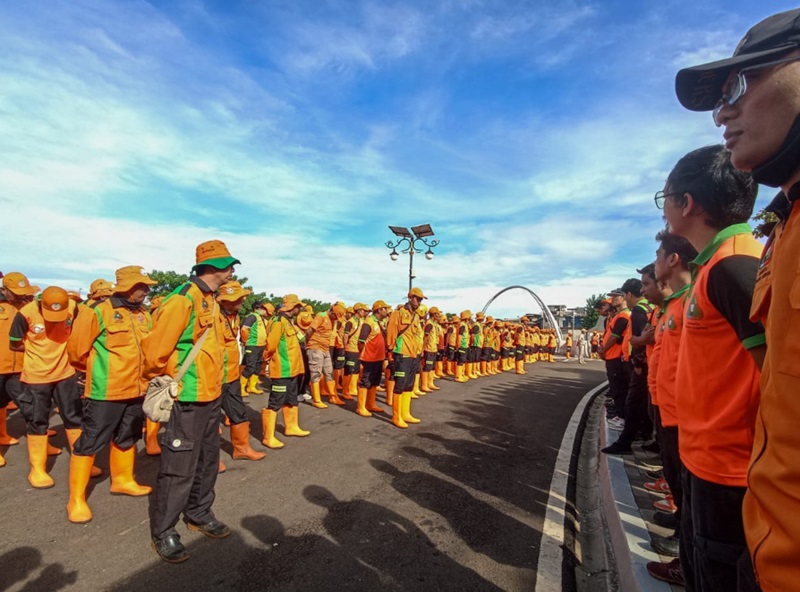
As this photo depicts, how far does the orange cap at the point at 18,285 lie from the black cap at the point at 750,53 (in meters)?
7.59

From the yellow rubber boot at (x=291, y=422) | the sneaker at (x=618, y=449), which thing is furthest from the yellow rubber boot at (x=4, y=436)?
the sneaker at (x=618, y=449)

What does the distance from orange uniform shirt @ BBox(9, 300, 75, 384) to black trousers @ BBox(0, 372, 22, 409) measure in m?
0.60

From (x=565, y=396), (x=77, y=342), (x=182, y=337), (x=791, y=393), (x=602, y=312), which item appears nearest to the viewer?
(x=791, y=393)

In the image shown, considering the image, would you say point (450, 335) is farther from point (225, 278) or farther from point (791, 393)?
point (791, 393)

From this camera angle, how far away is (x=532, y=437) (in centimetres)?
704

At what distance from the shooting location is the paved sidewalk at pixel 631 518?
280cm

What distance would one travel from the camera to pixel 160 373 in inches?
131

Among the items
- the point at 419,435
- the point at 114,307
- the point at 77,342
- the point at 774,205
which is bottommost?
the point at 419,435

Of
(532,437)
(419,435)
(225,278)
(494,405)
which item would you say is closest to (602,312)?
(494,405)

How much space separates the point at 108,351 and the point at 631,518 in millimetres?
5077

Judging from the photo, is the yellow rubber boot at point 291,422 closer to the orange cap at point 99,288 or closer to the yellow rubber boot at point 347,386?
the orange cap at point 99,288

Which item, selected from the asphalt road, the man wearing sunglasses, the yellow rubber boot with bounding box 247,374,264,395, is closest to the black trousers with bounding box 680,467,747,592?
the man wearing sunglasses

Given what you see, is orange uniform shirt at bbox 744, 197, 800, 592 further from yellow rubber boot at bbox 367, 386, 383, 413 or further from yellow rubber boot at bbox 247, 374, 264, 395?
yellow rubber boot at bbox 247, 374, 264, 395

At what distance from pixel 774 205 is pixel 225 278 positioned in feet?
12.1
